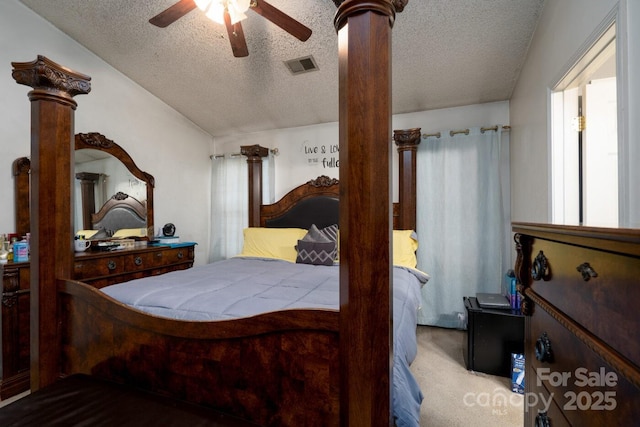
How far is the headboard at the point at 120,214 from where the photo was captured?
300 cm

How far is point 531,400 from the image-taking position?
37.4 inches

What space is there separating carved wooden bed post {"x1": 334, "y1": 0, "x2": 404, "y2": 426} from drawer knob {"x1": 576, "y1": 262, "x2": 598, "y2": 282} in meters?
Result: 0.40

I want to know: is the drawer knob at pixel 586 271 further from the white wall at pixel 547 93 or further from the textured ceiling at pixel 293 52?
the textured ceiling at pixel 293 52

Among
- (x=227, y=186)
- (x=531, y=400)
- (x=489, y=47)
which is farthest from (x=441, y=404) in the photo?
(x=227, y=186)

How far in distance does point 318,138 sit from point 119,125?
7.37 feet

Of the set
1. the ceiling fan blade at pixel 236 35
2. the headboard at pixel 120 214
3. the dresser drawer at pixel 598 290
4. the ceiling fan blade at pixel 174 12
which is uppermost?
the ceiling fan blade at pixel 174 12

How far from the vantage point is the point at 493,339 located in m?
2.16

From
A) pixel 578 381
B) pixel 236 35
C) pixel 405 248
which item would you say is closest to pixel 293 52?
pixel 236 35

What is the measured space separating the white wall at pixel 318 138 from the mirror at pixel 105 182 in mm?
1311

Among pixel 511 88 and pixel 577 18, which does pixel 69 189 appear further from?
pixel 511 88

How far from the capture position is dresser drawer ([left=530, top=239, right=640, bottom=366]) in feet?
1.53

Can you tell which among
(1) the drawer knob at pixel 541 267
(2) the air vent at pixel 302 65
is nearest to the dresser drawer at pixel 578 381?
(1) the drawer knob at pixel 541 267

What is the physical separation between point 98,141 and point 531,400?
12.4 feet

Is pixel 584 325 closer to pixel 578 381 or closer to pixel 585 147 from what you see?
pixel 578 381
